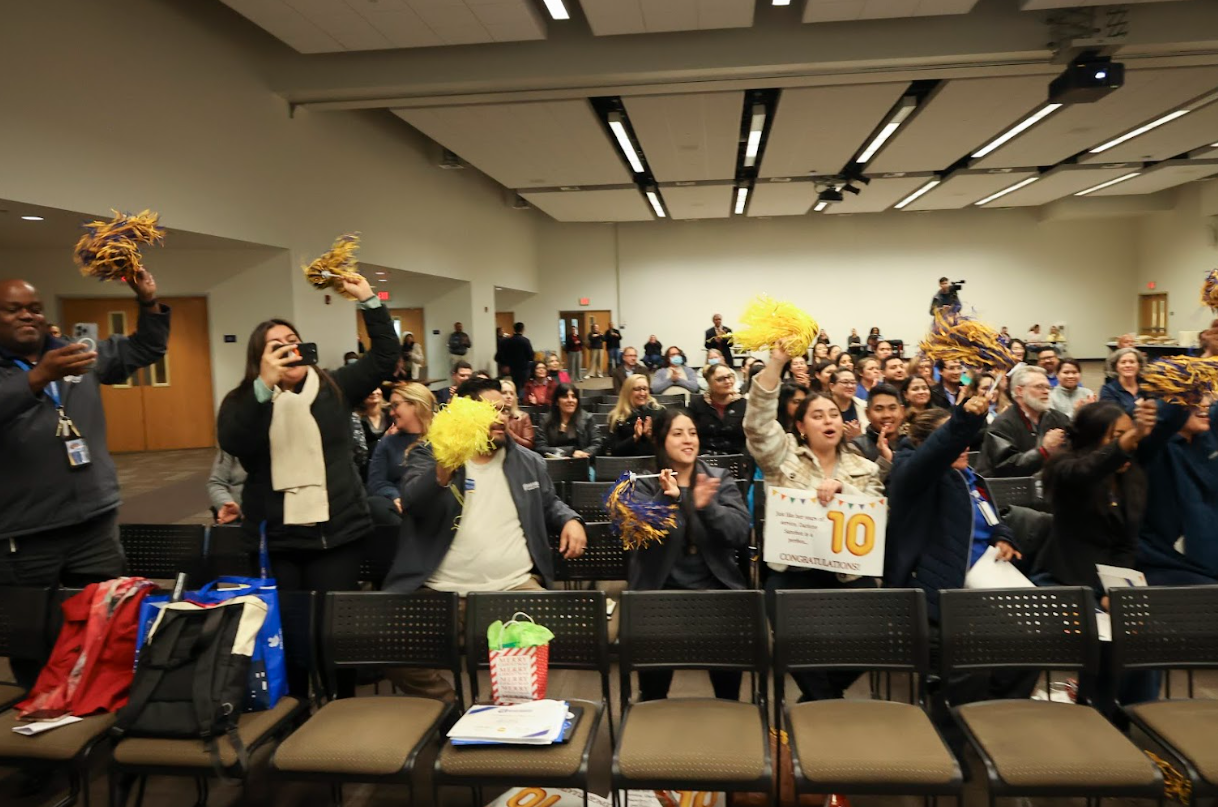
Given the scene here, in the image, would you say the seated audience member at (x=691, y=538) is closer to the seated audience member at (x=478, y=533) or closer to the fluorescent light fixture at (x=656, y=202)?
the seated audience member at (x=478, y=533)

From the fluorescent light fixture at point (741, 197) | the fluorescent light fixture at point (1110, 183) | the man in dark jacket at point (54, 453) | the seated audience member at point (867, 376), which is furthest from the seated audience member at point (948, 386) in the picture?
the fluorescent light fixture at point (1110, 183)

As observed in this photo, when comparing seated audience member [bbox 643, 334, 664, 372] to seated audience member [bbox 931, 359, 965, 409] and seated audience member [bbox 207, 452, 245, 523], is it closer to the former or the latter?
seated audience member [bbox 931, 359, 965, 409]

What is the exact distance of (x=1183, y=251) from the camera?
62.4 feet

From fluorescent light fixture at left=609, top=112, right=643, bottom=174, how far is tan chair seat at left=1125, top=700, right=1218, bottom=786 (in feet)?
31.8

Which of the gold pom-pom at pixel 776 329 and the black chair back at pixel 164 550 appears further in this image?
the black chair back at pixel 164 550

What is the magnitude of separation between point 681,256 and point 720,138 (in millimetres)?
10628

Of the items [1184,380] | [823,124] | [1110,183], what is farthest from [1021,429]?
[1110,183]

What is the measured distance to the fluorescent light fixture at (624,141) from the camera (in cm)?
1072

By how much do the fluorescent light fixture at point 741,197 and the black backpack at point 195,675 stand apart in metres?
15.8

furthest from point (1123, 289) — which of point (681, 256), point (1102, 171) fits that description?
point (681, 256)

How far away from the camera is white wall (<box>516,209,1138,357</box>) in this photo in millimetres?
21562

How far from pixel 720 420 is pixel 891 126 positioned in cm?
782

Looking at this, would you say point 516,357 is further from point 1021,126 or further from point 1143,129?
point 1143,129

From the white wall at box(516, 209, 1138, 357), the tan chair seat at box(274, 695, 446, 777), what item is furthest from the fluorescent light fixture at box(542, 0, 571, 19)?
the white wall at box(516, 209, 1138, 357)
